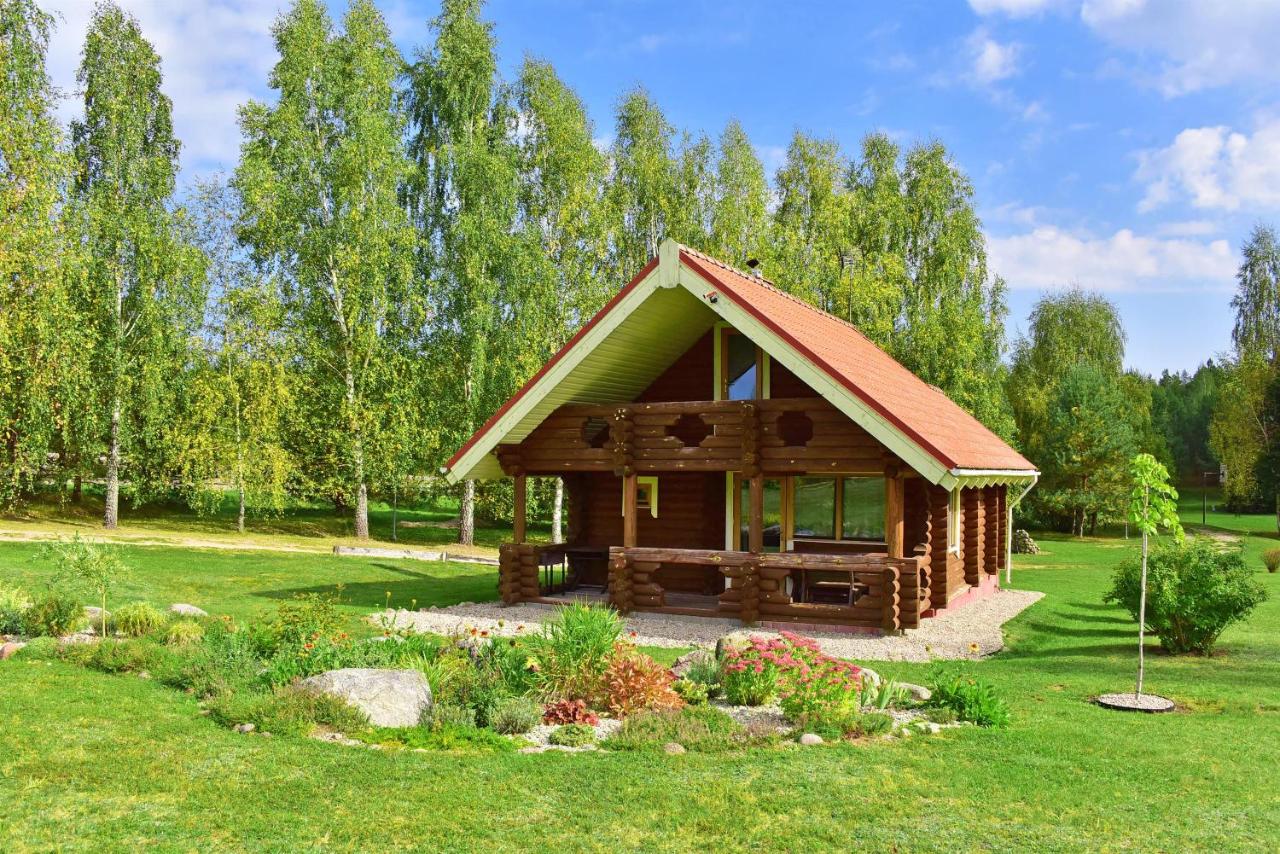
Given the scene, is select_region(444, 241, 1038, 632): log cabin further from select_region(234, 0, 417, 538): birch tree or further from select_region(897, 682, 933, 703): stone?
select_region(234, 0, 417, 538): birch tree

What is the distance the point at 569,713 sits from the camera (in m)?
7.79

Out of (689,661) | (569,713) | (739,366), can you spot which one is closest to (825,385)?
(739,366)

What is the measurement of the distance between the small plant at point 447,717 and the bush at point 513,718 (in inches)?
7.3

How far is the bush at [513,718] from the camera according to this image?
7.43 meters

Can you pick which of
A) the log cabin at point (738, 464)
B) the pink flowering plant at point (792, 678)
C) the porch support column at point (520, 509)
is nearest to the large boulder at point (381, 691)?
the pink flowering plant at point (792, 678)

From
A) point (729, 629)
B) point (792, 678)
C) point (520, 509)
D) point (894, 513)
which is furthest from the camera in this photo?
point (520, 509)

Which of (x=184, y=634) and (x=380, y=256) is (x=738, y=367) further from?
(x=380, y=256)

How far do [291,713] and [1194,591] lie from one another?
1059 centimetres

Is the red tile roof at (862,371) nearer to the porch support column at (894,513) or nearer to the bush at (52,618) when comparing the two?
the porch support column at (894,513)

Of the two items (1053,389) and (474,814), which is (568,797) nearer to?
(474,814)

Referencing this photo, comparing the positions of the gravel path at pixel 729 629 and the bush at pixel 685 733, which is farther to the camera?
the gravel path at pixel 729 629

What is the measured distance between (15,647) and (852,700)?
8.58 meters

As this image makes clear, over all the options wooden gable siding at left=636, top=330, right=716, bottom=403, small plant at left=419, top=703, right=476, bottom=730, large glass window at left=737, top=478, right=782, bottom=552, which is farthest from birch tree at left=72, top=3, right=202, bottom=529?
small plant at left=419, top=703, right=476, bottom=730

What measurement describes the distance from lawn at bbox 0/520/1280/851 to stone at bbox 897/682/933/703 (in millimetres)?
770
